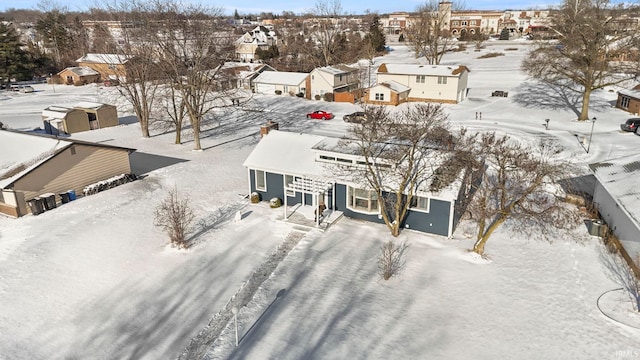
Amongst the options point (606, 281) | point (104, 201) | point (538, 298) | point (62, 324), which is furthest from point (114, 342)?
point (606, 281)

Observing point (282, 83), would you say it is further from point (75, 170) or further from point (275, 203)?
point (275, 203)

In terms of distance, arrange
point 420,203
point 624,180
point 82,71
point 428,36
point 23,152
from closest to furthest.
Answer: point 624,180 → point 420,203 → point 23,152 → point 82,71 → point 428,36

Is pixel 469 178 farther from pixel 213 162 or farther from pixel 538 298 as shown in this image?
pixel 213 162

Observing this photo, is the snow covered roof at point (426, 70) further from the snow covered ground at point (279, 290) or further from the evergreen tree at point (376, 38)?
the evergreen tree at point (376, 38)

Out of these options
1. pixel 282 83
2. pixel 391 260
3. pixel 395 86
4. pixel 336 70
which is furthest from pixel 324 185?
pixel 282 83

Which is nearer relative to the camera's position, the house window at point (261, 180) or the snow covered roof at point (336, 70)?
the house window at point (261, 180)

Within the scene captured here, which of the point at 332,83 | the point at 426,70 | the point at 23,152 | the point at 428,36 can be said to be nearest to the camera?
the point at 23,152

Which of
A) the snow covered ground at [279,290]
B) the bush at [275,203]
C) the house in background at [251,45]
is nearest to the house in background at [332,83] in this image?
the snow covered ground at [279,290]
